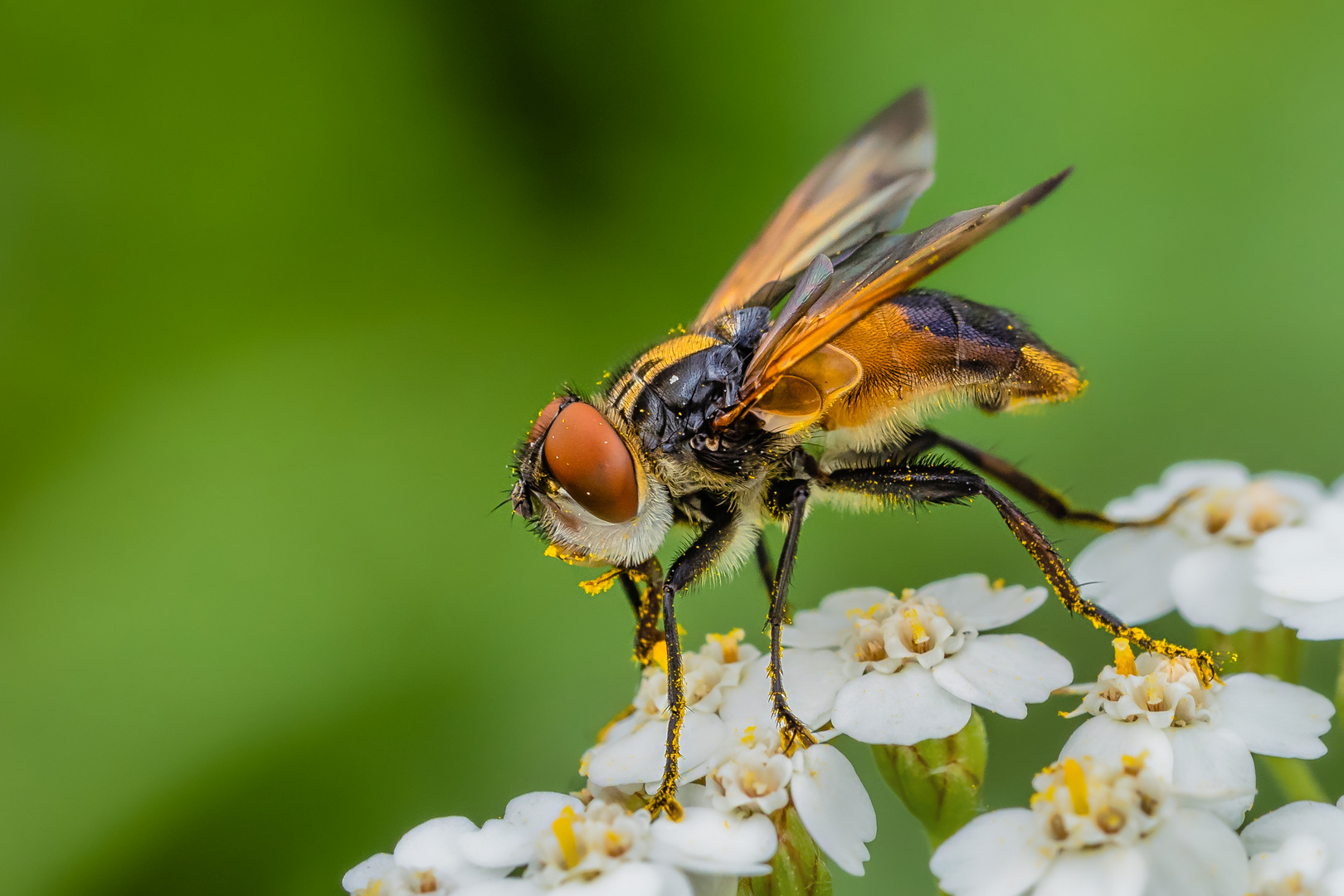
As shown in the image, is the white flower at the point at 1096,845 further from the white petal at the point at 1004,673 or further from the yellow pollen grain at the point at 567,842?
the yellow pollen grain at the point at 567,842

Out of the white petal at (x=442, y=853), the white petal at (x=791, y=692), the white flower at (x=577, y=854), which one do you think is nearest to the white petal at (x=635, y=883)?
the white flower at (x=577, y=854)

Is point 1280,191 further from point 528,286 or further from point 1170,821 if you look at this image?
point 1170,821

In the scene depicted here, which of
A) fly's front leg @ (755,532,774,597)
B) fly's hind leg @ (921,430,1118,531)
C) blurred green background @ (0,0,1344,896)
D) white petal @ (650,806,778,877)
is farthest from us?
blurred green background @ (0,0,1344,896)

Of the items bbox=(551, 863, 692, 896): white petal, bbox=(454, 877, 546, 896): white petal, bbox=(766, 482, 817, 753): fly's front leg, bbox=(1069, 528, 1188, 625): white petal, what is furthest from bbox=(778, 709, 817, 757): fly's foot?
bbox=(1069, 528, 1188, 625): white petal

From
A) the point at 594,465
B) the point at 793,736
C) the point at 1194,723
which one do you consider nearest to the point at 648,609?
the point at 594,465

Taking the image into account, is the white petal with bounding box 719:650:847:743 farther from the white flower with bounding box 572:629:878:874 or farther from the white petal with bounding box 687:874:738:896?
the white petal with bounding box 687:874:738:896

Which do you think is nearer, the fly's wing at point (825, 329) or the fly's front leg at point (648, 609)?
the fly's wing at point (825, 329)
